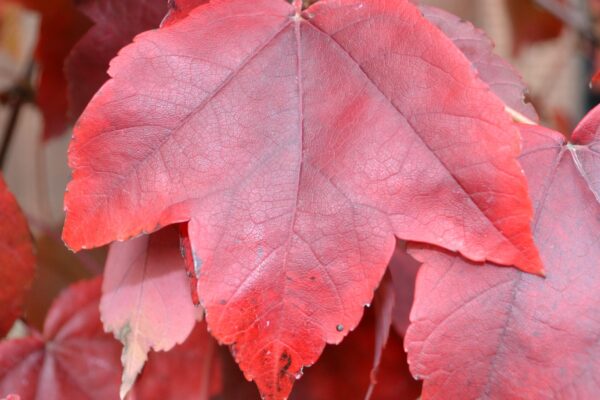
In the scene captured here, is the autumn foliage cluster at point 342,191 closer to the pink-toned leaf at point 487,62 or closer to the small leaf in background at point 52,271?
the pink-toned leaf at point 487,62

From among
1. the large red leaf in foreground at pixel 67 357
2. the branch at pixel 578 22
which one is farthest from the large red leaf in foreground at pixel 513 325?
the branch at pixel 578 22

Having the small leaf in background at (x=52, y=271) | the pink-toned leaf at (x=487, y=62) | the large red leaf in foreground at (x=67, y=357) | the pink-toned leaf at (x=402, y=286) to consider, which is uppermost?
the pink-toned leaf at (x=487, y=62)

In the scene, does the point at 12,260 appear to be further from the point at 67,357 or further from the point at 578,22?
the point at 578,22

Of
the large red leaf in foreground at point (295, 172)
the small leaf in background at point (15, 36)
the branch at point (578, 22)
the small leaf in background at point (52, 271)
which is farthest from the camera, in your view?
the small leaf in background at point (15, 36)

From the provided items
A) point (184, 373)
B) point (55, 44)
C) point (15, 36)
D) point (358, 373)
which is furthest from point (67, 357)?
point (15, 36)

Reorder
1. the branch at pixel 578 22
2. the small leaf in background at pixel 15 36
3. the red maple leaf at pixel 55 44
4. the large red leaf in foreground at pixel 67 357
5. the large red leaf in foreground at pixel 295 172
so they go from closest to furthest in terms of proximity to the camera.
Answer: the large red leaf in foreground at pixel 295 172, the large red leaf in foreground at pixel 67 357, the red maple leaf at pixel 55 44, the branch at pixel 578 22, the small leaf in background at pixel 15 36

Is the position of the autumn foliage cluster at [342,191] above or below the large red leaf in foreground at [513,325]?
above

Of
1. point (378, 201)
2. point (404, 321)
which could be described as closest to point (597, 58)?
point (404, 321)
